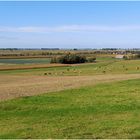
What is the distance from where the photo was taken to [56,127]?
14117 millimetres

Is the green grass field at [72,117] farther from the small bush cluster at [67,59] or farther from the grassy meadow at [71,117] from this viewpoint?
the small bush cluster at [67,59]

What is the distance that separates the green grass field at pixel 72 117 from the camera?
13.0 m

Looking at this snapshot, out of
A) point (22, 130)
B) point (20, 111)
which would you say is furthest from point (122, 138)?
point (20, 111)

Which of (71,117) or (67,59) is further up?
(71,117)

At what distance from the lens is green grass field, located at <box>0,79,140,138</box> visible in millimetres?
12969

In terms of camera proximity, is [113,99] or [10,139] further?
[113,99]

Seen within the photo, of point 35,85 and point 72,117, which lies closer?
point 72,117

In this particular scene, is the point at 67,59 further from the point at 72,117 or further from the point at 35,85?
the point at 72,117

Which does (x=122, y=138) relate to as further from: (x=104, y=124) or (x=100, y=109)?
(x=100, y=109)

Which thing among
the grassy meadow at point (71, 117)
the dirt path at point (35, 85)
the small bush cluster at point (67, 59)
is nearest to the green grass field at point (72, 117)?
the grassy meadow at point (71, 117)

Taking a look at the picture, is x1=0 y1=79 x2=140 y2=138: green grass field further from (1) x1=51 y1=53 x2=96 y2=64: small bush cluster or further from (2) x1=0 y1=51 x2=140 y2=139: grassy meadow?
(1) x1=51 y1=53 x2=96 y2=64: small bush cluster

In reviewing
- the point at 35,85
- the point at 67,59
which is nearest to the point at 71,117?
the point at 35,85

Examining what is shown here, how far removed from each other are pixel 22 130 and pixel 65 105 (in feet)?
23.6

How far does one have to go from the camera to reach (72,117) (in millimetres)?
16500
